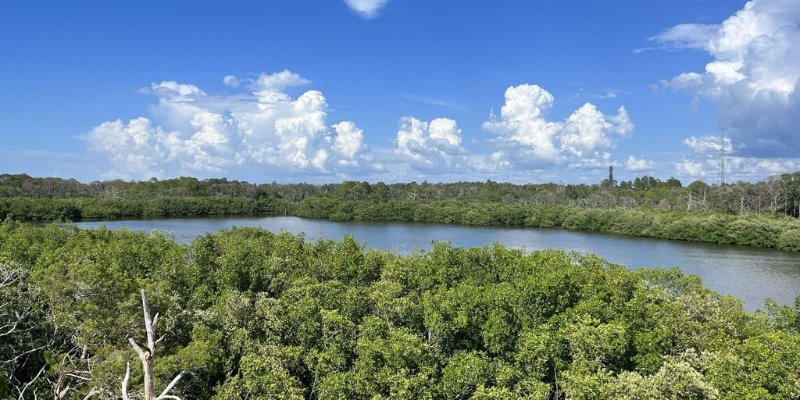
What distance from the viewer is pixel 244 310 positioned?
20438 mm

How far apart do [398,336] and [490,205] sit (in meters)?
102

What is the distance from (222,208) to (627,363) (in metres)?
124

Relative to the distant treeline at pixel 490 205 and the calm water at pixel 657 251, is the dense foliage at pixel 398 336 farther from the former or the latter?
the distant treeline at pixel 490 205

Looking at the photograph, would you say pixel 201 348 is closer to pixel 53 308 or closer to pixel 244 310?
pixel 244 310

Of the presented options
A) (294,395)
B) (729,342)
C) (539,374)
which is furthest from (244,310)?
(729,342)

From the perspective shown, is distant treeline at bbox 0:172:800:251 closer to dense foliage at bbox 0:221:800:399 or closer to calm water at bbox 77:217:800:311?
calm water at bbox 77:217:800:311

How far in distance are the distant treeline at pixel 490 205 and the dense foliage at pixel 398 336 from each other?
2699 inches

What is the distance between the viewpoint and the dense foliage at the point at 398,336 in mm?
15828

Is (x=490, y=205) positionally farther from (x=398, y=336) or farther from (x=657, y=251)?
(x=398, y=336)

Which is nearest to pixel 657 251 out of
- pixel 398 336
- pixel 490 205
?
pixel 490 205

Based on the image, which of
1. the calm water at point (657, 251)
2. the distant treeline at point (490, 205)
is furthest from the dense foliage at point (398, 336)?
the distant treeline at point (490, 205)

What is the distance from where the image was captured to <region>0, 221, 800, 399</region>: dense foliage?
15.8 m

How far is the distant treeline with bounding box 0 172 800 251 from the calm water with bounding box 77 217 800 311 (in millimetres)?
5427

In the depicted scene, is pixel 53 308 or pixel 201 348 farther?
pixel 53 308
